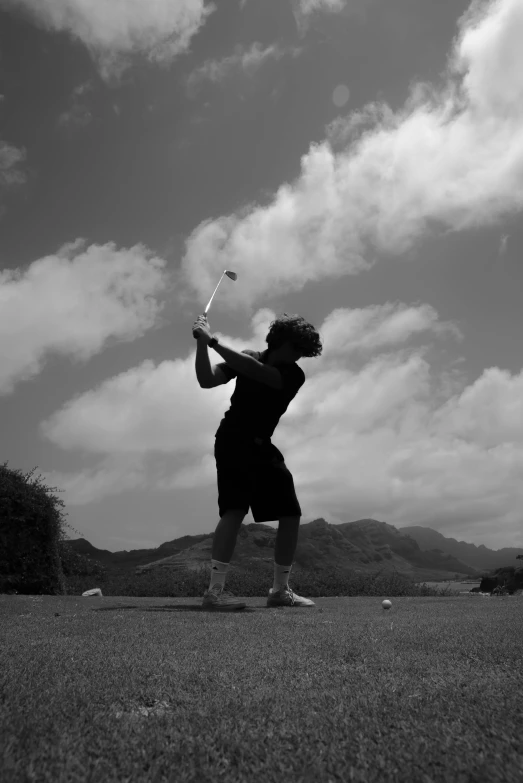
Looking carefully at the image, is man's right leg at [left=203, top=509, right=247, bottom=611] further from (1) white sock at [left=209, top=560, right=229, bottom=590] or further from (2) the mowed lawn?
(2) the mowed lawn

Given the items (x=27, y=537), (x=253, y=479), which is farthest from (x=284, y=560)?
(x=27, y=537)

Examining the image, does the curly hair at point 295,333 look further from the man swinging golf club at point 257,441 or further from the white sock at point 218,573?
the white sock at point 218,573

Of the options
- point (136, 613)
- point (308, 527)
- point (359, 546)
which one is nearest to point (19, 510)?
point (136, 613)

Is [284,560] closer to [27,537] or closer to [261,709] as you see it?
[261,709]

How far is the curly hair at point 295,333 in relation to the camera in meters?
4.95

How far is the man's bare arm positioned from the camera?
4570 millimetres

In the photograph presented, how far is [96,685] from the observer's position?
63.7 inches

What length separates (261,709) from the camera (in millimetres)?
1409

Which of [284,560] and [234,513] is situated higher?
[234,513]

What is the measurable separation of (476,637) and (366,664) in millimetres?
936

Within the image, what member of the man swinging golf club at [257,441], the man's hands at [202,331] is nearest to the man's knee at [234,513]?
the man swinging golf club at [257,441]

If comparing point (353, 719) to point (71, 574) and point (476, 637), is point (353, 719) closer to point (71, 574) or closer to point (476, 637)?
point (476, 637)

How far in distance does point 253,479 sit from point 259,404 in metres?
0.64

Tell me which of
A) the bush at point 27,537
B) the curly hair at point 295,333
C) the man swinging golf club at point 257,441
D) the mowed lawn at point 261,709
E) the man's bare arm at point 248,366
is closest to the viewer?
the mowed lawn at point 261,709
